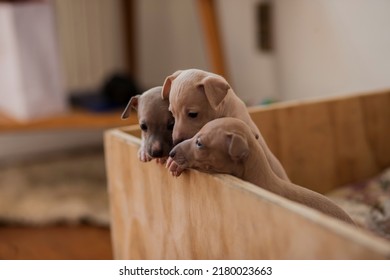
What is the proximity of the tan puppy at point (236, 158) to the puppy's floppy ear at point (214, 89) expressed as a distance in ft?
0.13

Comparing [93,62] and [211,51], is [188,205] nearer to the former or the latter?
[211,51]

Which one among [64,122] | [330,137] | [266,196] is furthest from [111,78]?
[266,196]

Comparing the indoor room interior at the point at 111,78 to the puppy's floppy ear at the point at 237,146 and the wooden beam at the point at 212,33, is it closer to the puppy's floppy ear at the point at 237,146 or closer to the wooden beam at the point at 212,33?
the wooden beam at the point at 212,33

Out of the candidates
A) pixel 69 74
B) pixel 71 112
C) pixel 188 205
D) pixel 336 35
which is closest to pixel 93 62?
pixel 69 74

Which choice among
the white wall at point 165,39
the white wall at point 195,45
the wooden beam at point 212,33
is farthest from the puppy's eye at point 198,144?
the white wall at point 165,39

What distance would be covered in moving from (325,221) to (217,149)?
0.20m

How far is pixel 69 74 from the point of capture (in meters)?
2.32

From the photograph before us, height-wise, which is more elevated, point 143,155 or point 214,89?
point 214,89

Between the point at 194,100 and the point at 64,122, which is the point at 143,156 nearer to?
the point at 194,100

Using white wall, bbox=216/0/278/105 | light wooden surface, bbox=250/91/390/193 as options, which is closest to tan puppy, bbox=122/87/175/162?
light wooden surface, bbox=250/91/390/193

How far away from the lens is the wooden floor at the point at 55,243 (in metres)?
1.50

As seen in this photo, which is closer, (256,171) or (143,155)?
(256,171)

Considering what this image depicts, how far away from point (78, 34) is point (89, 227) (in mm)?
958

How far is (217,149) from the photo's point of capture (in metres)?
0.69
